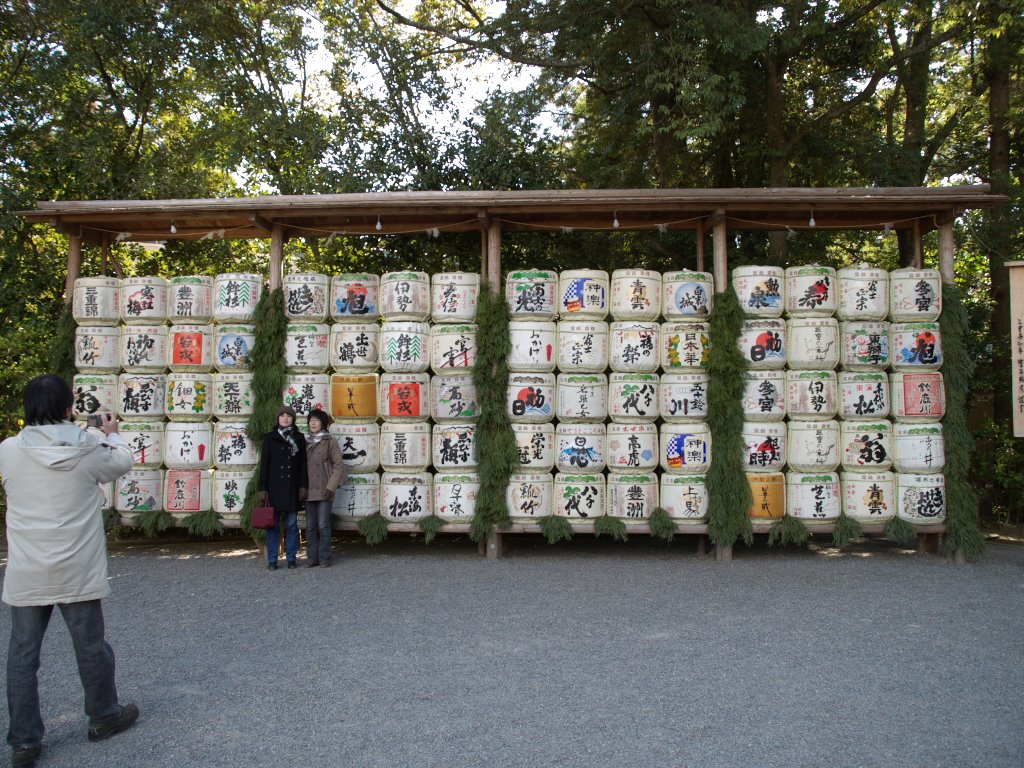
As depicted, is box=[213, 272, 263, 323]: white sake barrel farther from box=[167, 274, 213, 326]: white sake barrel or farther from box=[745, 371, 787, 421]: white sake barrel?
box=[745, 371, 787, 421]: white sake barrel

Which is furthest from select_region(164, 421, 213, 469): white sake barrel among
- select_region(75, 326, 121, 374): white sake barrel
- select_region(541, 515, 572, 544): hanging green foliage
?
select_region(541, 515, 572, 544): hanging green foliage

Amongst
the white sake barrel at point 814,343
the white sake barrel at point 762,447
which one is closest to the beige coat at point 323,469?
the white sake barrel at point 762,447

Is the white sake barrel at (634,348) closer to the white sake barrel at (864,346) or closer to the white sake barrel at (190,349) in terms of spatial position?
the white sake barrel at (864,346)

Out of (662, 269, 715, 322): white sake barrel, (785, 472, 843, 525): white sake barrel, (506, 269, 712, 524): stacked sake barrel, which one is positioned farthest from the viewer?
(662, 269, 715, 322): white sake barrel

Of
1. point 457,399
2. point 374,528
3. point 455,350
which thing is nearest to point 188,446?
point 374,528

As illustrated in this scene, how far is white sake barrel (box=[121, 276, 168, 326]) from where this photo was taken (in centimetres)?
775

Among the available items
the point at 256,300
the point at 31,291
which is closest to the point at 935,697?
the point at 256,300

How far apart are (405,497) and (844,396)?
452cm

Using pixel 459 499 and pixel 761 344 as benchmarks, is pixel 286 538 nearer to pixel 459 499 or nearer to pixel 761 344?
→ pixel 459 499

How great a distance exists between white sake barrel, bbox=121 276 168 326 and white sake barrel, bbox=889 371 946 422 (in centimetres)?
768

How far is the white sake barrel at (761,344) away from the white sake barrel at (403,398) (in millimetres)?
3218

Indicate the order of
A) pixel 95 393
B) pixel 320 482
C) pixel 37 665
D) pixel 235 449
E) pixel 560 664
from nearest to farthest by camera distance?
pixel 37 665 → pixel 560 664 → pixel 320 482 → pixel 235 449 → pixel 95 393

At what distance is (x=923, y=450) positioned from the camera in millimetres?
7230

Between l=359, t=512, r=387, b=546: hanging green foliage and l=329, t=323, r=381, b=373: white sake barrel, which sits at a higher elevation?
l=329, t=323, r=381, b=373: white sake barrel
